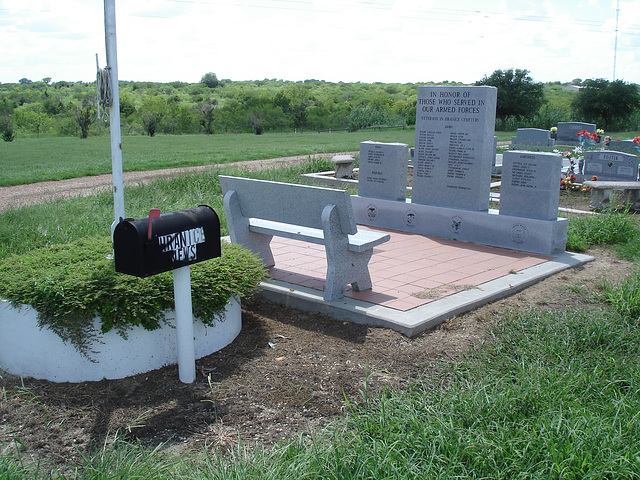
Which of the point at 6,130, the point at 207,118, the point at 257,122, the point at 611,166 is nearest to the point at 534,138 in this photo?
the point at 611,166

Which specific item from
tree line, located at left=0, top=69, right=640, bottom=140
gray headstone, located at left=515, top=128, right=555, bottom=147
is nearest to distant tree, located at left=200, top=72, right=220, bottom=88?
tree line, located at left=0, top=69, right=640, bottom=140

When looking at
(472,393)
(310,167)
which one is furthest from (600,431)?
(310,167)

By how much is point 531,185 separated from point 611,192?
396cm

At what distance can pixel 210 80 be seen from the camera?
347 feet

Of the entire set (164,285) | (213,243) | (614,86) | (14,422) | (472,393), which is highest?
(614,86)

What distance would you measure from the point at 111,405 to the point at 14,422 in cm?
50

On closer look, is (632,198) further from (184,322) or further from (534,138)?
(534,138)

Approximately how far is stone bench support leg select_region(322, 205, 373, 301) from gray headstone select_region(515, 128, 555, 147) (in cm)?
1622

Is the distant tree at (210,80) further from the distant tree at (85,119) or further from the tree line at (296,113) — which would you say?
the distant tree at (85,119)

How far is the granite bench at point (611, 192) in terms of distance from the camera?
10.0 m

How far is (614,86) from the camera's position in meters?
36.4

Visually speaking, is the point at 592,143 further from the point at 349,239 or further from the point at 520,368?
the point at 520,368

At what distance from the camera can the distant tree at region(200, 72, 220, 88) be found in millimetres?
104512

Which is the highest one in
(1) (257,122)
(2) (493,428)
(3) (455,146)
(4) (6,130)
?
(1) (257,122)
